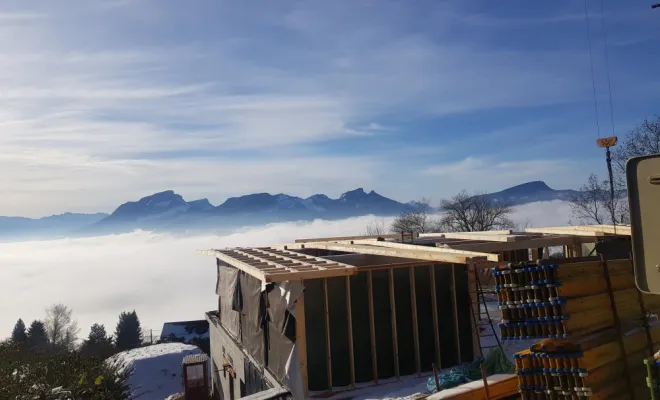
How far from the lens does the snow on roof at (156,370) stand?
3381 cm

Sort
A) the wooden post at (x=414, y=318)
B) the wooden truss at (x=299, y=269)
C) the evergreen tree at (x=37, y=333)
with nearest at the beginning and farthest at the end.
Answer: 1. the wooden truss at (x=299, y=269)
2. the wooden post at (x=414, y=318)
3. the evergreen tree at (x=37, y=333)

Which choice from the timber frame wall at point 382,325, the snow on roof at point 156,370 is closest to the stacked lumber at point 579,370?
the timber frame wall at point 382,325

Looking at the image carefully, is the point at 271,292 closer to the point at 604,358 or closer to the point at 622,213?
the point at 604,358

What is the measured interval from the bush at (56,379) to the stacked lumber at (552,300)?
41.0ft

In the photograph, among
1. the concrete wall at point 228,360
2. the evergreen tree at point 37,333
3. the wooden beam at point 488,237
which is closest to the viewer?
the wooden beam at point 488,237

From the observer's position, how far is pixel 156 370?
3644 centimetres

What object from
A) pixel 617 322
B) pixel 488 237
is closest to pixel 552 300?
pixel 617 322

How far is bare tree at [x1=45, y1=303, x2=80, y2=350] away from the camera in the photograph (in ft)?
287

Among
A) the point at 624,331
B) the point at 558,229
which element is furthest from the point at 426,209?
the point at 624,331

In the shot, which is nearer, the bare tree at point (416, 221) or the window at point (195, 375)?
the window at point (195, 375)

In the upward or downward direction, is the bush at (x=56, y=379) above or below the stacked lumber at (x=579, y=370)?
below

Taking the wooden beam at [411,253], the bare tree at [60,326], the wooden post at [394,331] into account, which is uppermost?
the wooden beam at [411,253]

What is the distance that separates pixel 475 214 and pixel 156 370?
133 ft

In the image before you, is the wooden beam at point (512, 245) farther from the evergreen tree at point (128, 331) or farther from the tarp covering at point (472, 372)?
the evergreen tree at point (128, 331)
